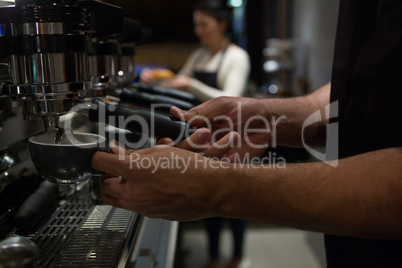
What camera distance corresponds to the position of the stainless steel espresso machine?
486 mm

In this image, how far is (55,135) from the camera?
57cm

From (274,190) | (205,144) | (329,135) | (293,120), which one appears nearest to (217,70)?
(293,120)

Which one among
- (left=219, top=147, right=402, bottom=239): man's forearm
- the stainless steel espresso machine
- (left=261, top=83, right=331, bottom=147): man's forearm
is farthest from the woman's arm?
(left=261, top=83, right=331, bottom=147): man's forearm

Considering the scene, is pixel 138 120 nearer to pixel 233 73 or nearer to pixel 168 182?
pixel 168 182

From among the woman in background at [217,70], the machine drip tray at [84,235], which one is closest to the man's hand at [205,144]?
the machine drip tray at [84,235]

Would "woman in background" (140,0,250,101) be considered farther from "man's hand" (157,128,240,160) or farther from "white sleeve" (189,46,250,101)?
"man's hand" (157,128,240,160)

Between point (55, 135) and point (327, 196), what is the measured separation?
0.39 metres

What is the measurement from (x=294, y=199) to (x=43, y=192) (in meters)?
0.41

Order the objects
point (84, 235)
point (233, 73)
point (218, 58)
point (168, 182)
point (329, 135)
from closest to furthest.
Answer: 1. point (168, 182)
2. point (84, 235)
3. point (329, 135)
4. point (233, 73)
5. point (218, 58)

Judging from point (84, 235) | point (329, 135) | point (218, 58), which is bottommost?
point (84, 235)

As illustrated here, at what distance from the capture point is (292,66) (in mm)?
3201

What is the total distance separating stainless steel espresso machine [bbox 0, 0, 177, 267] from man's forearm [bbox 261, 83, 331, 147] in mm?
333

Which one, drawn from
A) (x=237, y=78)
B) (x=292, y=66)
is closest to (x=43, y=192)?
(x=237, y=78)

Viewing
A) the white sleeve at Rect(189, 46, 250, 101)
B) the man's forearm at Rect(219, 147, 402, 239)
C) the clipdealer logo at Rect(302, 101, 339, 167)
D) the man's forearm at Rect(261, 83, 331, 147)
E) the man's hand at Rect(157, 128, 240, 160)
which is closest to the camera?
the man's forearm at Rect(219, 147, 402, 239)
